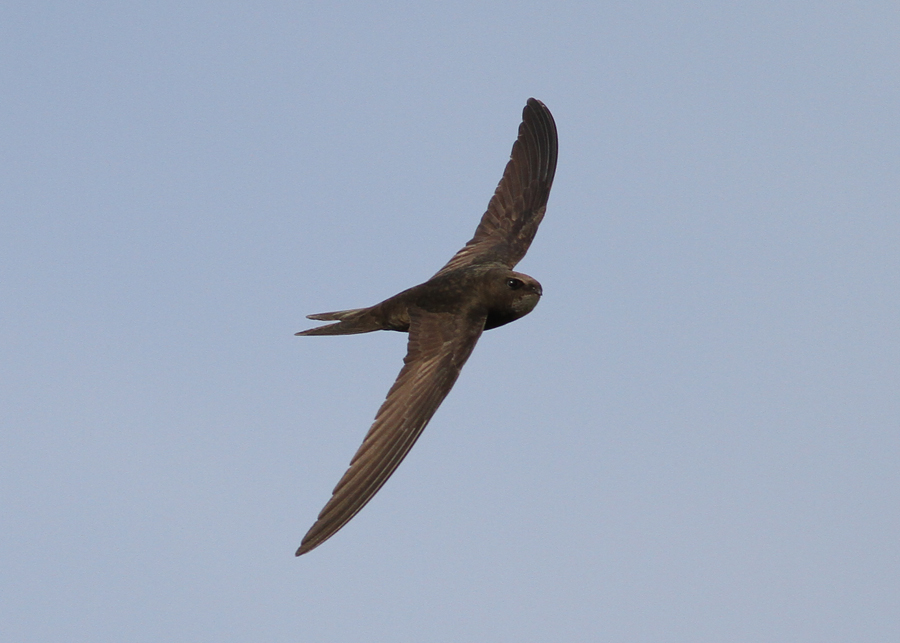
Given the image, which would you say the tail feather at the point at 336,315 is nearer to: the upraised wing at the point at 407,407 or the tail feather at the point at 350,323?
the tail feather at the point at 350,323

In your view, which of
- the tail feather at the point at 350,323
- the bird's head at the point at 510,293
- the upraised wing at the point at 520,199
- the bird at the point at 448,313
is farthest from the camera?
the upraised wing at the point at 520,199

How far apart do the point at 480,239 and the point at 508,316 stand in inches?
64.9

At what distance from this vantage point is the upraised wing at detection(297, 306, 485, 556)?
8.62m

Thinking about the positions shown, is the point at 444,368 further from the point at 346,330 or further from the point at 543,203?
the point at 543,203

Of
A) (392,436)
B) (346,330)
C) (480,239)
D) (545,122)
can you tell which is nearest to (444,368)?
(392,436)

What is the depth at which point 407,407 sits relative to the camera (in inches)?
376

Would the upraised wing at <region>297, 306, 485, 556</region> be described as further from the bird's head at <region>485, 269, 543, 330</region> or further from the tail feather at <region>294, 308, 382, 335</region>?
the tail feather at <region>294, 308, 382, 335</region>

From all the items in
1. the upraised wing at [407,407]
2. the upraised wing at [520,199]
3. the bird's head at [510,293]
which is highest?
the upraised wing at [520,199]

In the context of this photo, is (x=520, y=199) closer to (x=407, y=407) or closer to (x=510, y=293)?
(x=510, y=293)

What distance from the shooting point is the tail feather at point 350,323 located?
1108cm

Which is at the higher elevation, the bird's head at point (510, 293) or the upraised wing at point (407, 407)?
the bird's head at point (510, 293)

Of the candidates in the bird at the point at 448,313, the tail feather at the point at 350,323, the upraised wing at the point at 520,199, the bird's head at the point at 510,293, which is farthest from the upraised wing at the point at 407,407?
the upraised wing at the point at 520,199

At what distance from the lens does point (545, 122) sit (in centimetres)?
1286

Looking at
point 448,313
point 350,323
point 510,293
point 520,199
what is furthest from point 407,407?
point 520,199
